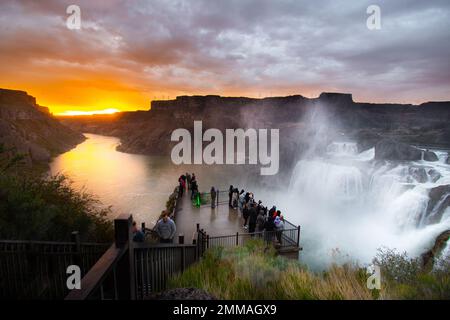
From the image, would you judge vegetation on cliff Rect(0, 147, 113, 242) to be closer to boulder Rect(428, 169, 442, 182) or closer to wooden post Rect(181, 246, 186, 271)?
wooden post Rect(181, 246, 186, 271)

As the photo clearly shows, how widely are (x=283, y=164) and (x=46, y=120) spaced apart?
11430cm

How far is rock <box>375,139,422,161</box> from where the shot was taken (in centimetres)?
3325

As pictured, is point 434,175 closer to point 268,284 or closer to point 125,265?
point 268,284

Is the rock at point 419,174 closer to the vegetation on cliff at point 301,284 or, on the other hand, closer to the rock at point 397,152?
the rock at point 397,152

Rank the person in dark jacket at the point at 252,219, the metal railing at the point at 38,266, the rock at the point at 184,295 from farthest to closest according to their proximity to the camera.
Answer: the person in dark jacket at the point at 252,219 < the metal railing at the point at 38,266 < the rock at the point at 184,295

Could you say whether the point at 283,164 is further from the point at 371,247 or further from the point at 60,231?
the point at 60,231

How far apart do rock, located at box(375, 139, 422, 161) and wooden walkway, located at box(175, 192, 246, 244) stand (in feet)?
93.8

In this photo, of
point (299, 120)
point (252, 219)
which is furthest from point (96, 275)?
point (299, 120)

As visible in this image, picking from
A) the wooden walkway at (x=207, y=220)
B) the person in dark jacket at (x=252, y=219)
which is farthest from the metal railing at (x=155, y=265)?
the person in dark jacket at (x=252, y=219)

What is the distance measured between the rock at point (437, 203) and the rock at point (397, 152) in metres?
15.8

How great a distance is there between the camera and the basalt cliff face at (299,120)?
6097 cm

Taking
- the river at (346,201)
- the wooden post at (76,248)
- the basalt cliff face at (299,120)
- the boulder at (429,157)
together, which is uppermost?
the basalt cliff face at (299,120)
